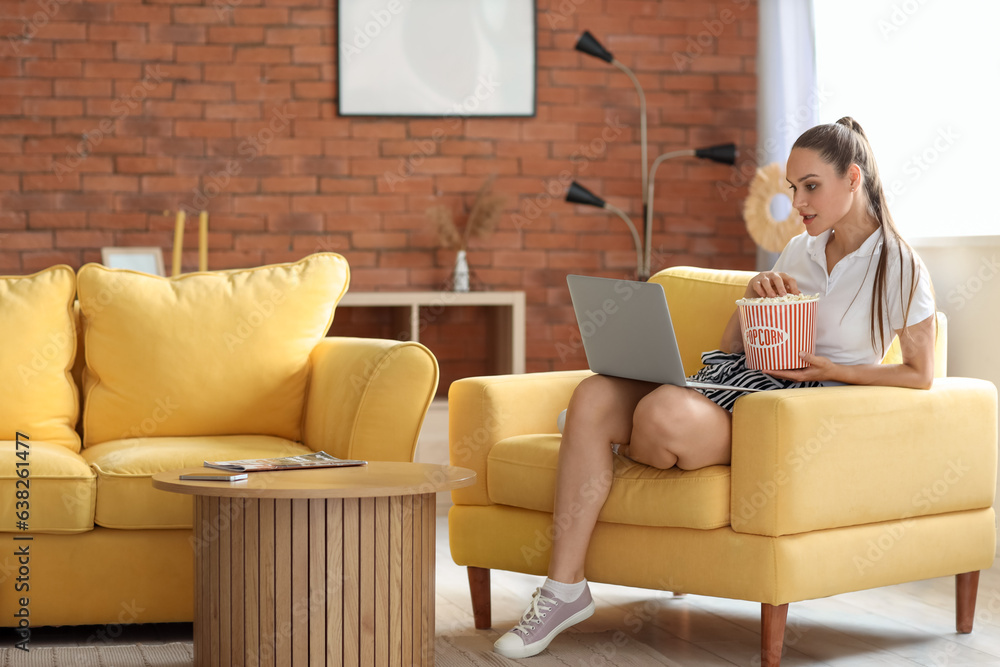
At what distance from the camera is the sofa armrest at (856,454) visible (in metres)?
2.05

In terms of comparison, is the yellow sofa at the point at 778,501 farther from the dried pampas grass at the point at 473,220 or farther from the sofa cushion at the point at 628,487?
the dried pampas grass at the point at 473,220

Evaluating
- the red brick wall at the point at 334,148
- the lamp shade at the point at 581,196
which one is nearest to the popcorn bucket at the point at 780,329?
the lamp shade at the point at 581,196

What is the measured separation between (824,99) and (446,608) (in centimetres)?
223

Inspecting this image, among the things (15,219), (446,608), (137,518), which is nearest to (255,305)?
(137,518)

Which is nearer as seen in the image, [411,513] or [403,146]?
[411,513]

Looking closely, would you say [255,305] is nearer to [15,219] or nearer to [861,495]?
[861,495]

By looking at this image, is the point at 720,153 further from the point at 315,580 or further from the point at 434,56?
the point at 315,580

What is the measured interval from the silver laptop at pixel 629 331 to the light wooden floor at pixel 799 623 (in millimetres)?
603

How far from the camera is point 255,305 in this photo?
2787mm

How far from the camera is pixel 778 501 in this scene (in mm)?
2057

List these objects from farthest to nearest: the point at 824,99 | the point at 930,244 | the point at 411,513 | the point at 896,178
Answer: the point at 824,99 < the point at 896,178 < the point at 930,244 < the point at 411,513


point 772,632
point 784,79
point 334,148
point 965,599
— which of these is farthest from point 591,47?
point 772,632

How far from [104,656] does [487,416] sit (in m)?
0.95

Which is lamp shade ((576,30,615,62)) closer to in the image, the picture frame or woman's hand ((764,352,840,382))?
the picture frame
